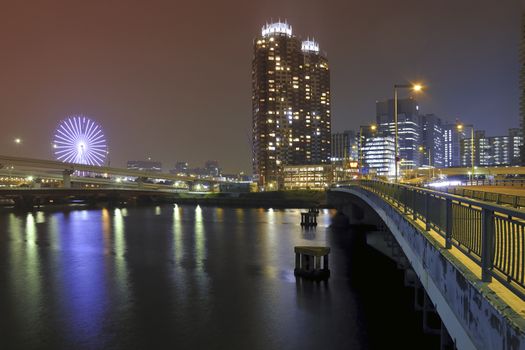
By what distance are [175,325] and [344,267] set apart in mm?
17345

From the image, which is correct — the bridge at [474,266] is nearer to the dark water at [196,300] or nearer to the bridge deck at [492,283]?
the bridge deck at [492,283]

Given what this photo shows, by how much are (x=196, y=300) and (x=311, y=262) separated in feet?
30.5

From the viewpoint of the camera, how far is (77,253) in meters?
44.0

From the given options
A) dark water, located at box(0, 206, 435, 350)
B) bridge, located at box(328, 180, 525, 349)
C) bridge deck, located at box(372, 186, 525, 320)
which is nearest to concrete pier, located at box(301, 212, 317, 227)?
dark water, located at box(0, 206, 435, 350)

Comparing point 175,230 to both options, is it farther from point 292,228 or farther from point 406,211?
point 406,211

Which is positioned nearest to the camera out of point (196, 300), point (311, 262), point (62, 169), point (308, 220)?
point (196, 300)

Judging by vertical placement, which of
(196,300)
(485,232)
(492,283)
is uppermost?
(485,232)

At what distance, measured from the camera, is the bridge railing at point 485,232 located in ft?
19.7

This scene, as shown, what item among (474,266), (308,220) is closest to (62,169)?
(308,220)

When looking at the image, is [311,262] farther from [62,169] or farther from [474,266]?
[62,169]

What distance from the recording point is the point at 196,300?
85.8ft

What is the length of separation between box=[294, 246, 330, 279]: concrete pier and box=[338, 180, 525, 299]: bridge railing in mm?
16285

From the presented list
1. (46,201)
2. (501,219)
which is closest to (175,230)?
(501,219)

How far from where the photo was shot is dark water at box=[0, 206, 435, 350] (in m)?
19.9
